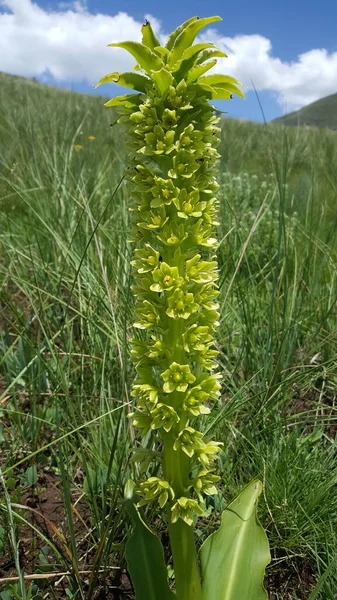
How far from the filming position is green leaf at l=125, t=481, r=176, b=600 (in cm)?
155

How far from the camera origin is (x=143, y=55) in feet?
4.58

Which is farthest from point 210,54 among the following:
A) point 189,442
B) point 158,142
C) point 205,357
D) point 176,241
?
point 189,442

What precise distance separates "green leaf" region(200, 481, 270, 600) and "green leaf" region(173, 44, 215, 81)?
128 centimetres

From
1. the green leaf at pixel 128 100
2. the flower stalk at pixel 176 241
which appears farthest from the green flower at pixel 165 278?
the green leaf at pixel 128 100

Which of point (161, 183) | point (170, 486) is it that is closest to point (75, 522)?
point (170, 486)

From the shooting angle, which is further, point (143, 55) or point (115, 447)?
point (115, 447)

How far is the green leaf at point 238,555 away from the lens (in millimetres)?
1566

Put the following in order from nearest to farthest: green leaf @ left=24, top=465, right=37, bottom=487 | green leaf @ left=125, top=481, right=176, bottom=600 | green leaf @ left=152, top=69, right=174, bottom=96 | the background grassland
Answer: green leaf @ left=152, top=69, right=174, bottom=96 < green leaf @ left=125, top=481, right=176, bottom=600 < the background grassland < green leaf @ left=24, top=465, right=37, bottom=487

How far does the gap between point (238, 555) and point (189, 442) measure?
0.45 m

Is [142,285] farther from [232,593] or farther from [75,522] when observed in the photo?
[75,522]

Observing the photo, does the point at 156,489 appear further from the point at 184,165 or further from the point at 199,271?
the point at 184,165

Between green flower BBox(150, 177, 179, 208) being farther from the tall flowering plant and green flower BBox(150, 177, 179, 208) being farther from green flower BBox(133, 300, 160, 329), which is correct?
green flower BBox(133, 300, 160, 329)

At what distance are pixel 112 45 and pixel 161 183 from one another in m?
0.42

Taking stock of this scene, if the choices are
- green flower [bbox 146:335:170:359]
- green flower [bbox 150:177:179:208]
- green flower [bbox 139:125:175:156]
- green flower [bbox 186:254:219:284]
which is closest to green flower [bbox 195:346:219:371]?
green flower [bbox 146:335:170:359]
